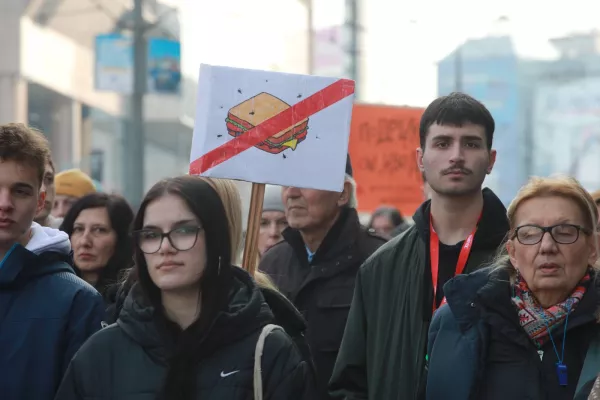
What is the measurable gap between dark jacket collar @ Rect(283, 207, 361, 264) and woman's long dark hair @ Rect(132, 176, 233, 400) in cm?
234

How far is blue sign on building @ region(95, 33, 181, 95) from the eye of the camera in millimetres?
24531

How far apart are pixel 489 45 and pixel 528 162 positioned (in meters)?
6.05

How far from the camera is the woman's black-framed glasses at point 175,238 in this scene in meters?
4.41

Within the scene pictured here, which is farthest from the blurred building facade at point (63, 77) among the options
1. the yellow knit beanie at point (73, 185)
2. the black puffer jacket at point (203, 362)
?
the black puffer jacket at point (203, 362)

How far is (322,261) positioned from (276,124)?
128 centimetres

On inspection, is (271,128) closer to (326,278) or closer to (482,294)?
(326,278)

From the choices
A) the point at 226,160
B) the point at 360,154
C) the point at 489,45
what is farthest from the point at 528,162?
the point at 226,160

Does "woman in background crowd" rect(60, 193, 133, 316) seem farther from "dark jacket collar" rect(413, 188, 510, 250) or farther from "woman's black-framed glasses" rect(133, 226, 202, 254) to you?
"woman's black-framed glasses" rect(133, 226, 202, 254)

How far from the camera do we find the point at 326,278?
22.1 feet

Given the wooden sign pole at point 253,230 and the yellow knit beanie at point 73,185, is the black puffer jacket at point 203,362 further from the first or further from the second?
the yellow knit beanie at point 73,185

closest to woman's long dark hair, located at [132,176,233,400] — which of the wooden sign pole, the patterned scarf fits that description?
the wooden sign pole

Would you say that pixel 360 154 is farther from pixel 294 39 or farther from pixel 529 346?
pixel 294 39

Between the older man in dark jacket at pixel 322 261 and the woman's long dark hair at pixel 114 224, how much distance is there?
0.72 metres

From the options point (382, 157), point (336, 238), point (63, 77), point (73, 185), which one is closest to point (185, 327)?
point (336, 238)
